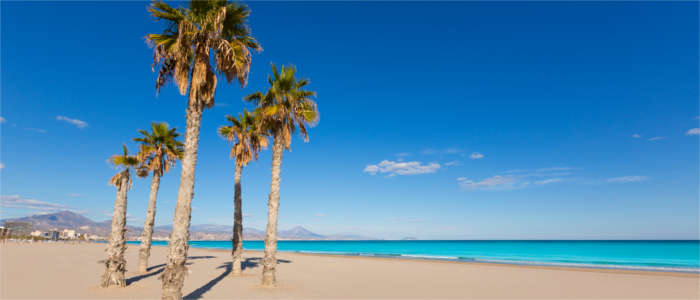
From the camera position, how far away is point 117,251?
46.1 feet

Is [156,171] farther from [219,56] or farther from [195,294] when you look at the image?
[219,56]

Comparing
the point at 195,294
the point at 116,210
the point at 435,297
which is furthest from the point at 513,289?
the point at 116,210

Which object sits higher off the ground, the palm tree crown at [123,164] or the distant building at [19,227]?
the palm tree crown at [123,164]

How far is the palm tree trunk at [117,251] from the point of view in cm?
1394

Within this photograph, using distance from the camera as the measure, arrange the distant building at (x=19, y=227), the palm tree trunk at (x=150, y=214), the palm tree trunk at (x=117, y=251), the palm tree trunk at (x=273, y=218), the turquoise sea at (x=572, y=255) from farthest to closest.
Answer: the distant building at (x=19, y=227)
the turquoise sea at (x=572, y=255)
the palm tree trunk at (x=150, y=214)
the palm tree trunk at (x=273, y=218)
the palm tree trunk at (x=117, y=251)

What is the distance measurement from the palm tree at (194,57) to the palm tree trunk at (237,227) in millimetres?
9082

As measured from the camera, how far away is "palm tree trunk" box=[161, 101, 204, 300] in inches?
375

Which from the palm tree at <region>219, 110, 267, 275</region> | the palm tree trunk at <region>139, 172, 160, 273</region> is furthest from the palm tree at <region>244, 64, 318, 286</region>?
the palm tree trunk at <region>139, 172, 160, 273</region>

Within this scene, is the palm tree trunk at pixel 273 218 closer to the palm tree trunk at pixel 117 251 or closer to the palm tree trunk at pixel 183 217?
the palm tree trunk at pixel 183 217

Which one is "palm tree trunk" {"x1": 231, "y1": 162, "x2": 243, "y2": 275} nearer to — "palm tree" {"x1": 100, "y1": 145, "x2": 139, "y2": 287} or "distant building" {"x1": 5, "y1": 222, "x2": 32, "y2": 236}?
"palm tree" {"x1": 100, "y1": 145, "x2": 139, "y2": 287}

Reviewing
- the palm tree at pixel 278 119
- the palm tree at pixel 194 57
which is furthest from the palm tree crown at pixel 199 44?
the palm tree at pixel 278 119

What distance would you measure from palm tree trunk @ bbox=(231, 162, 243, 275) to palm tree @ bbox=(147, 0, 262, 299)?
29.8 feet

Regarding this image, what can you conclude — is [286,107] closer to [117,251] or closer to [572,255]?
[117,251]

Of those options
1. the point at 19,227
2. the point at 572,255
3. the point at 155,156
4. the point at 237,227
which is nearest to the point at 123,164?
the point at 155,156
